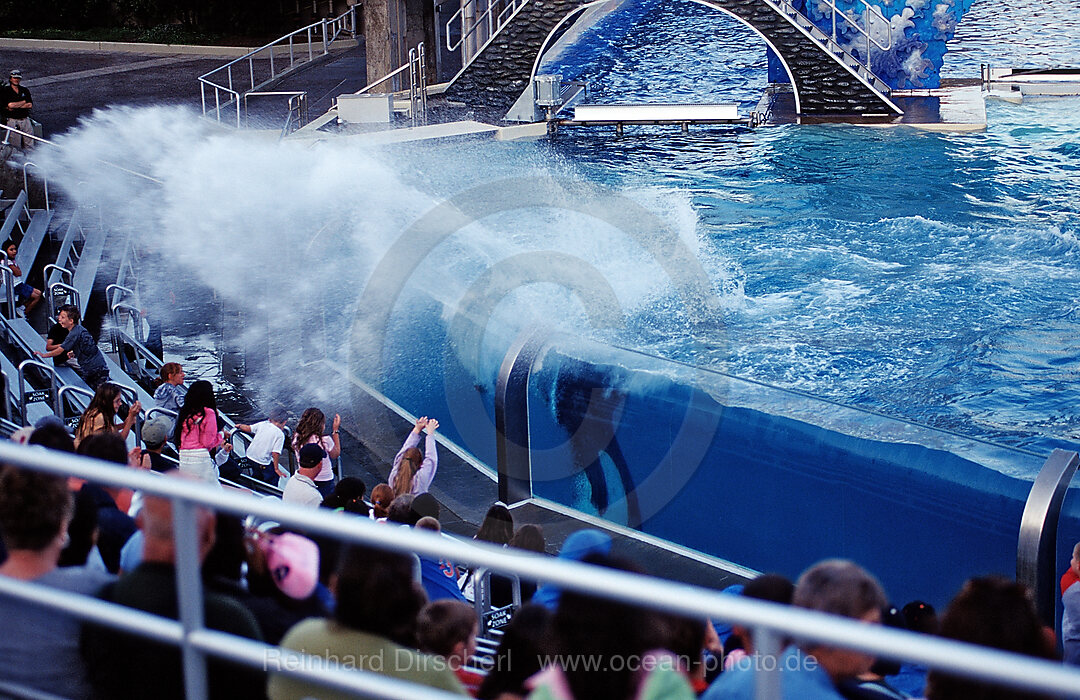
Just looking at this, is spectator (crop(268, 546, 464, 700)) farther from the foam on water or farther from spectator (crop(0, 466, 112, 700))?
the foam on water

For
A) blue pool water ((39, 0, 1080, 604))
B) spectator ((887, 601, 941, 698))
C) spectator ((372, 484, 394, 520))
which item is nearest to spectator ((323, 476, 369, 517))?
spectator ((372, 484, 394, 520))

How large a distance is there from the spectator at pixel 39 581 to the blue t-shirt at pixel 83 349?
5.97m

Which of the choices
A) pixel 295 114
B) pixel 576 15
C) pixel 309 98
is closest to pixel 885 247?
pixel 576 15

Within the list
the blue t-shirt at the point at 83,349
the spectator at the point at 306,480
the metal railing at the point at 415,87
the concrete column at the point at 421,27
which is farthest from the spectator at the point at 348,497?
the concrete column at the point at 421,27

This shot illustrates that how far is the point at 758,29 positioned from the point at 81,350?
14.4 meters

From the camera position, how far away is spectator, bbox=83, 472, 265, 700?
241cm

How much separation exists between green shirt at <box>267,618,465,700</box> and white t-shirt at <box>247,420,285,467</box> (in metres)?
4.92

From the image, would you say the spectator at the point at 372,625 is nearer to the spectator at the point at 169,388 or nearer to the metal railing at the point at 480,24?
the spectator at the point at 169,388

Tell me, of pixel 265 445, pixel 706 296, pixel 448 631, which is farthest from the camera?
pixel 706 296

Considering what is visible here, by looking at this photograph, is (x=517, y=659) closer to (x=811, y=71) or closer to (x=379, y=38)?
(x=811, y=71)

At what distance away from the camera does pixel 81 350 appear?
8.30m

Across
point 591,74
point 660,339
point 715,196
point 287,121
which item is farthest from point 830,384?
point 591,74

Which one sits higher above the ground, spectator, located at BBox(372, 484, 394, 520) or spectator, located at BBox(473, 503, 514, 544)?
spectator, located at BBox(372, 484, 394, 520)

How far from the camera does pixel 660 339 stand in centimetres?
1312
